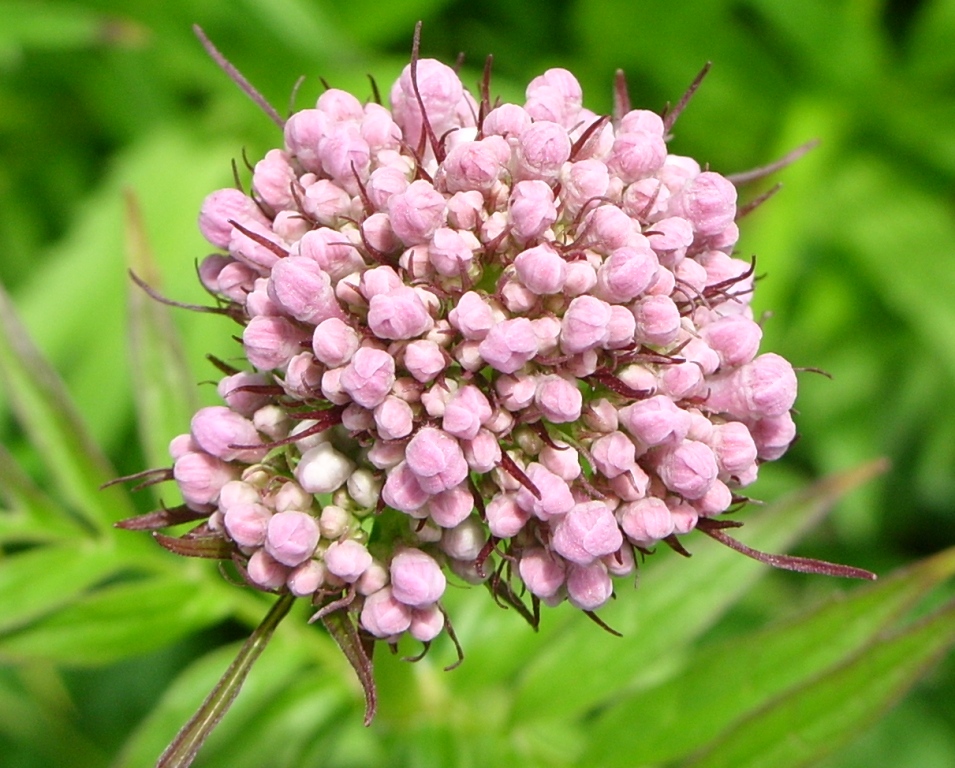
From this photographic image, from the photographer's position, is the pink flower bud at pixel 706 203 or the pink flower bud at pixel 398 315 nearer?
the pink flower bud at pixel 398 315

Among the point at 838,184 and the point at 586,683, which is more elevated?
the point at 838,184

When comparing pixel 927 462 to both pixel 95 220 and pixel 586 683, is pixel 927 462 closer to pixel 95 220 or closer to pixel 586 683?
pixel 586 683

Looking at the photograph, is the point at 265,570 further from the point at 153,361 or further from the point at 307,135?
the point at 153,361

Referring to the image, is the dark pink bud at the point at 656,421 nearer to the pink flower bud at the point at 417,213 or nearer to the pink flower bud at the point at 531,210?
the pink flower bud at the point at 531,210

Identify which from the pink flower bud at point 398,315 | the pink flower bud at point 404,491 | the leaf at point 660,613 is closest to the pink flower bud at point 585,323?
the pink flower bud at point 398,315

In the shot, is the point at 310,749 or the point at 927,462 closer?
the point at 310,749

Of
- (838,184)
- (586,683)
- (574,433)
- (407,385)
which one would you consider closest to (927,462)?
(838,184)

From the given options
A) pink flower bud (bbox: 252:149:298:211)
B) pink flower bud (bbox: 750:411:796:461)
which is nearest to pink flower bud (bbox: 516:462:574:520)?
pink flower bud (bbox: 750:411:796:461)
